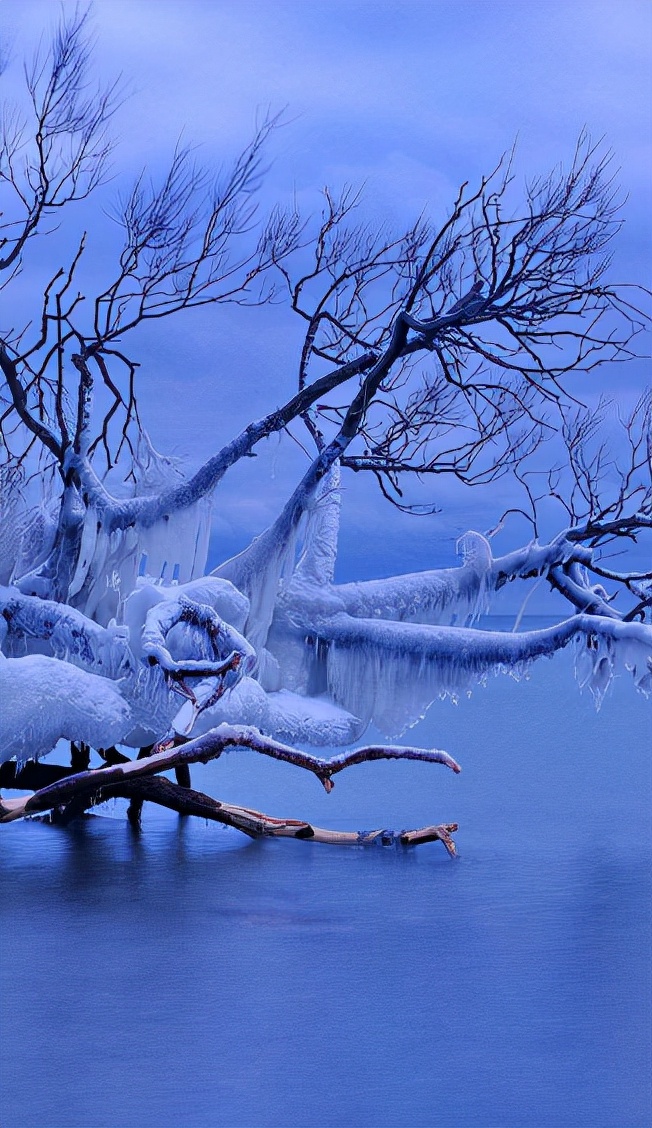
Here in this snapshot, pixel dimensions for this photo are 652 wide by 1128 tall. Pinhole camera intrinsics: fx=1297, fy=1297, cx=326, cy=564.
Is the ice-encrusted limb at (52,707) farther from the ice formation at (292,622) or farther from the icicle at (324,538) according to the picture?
the icicle at (324,538)

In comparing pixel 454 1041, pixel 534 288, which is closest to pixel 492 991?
pixel 454 1041

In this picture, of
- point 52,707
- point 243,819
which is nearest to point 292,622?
point 243,819

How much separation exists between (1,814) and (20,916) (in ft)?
4.26

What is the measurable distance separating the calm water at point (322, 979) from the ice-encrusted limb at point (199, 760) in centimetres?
43

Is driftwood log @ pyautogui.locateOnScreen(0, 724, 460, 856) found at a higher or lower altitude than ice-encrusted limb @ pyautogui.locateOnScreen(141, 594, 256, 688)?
lower

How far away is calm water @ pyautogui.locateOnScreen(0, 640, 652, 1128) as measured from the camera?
13.4 ft

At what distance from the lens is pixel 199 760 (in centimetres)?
655

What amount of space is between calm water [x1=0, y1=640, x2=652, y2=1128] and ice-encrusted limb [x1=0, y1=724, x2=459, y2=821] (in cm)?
43

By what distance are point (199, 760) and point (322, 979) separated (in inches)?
65.8

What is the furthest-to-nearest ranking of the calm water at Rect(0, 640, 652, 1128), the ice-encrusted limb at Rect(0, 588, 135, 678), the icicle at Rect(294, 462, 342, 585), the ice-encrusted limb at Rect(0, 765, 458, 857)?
the icicle at Rect(294, 462, 342, 585) < the ice-encrusted limb at Rect(0, 765, 458, 857) < the ice-encrusted limb at Rect(0, 588, 135, 678) < the calm water at Rect(0, 640, 652, 1128)

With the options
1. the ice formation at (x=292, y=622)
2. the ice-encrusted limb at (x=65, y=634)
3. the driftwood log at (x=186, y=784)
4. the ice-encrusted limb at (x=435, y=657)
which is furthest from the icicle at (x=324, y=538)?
the ice-encrusted limb at (x=65, y=634)

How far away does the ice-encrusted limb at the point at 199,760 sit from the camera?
6.49m

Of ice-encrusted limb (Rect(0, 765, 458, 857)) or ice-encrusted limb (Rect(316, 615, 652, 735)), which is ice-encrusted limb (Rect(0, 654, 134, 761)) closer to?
ice-encrusted limb (Rect(0, 765, 458, 857))

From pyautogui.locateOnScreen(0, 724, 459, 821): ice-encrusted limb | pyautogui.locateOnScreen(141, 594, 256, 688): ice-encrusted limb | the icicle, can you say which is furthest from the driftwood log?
the icicle
